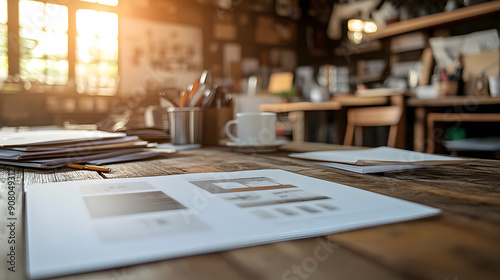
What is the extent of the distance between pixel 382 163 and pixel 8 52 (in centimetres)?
486

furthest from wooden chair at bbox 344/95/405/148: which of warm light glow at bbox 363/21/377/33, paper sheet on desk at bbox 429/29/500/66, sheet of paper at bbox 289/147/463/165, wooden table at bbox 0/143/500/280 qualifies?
warm light glow at bbox 363/21/377/33

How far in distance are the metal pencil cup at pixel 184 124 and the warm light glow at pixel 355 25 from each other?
4.69 meters

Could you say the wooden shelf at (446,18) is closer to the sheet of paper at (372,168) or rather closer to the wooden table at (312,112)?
the wooden table at (312,112)

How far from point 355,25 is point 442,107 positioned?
11.4 feet

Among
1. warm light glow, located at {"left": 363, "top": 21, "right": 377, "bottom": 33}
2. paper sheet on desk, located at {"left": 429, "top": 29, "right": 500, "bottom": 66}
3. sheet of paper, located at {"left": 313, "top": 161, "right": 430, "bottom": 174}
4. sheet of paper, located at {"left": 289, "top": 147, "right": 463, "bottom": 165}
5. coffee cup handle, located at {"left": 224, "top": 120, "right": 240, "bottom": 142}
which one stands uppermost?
warm light glow, located at {"left": 363, "top": 21, "right": 377, "bottom": 33}

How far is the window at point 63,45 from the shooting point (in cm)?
429

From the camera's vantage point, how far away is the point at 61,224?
31 cm

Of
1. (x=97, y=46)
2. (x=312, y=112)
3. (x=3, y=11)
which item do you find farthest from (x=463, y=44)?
(x=3, y=11)

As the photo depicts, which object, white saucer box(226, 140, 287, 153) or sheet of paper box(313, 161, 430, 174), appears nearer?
sheet of paper box(313, 161, 430, 174)

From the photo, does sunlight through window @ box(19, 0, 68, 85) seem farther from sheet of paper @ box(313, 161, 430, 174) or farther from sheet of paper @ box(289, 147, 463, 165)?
sheet of paper @ box(313, 161, 430, 174)

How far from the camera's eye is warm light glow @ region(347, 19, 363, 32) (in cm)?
529

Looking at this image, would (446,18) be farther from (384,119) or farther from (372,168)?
(372,168)

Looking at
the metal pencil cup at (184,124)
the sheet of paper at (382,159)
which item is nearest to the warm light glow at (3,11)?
the metal pencil cup at (184,124)

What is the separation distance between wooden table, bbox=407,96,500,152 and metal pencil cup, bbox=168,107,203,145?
1.46 metres
